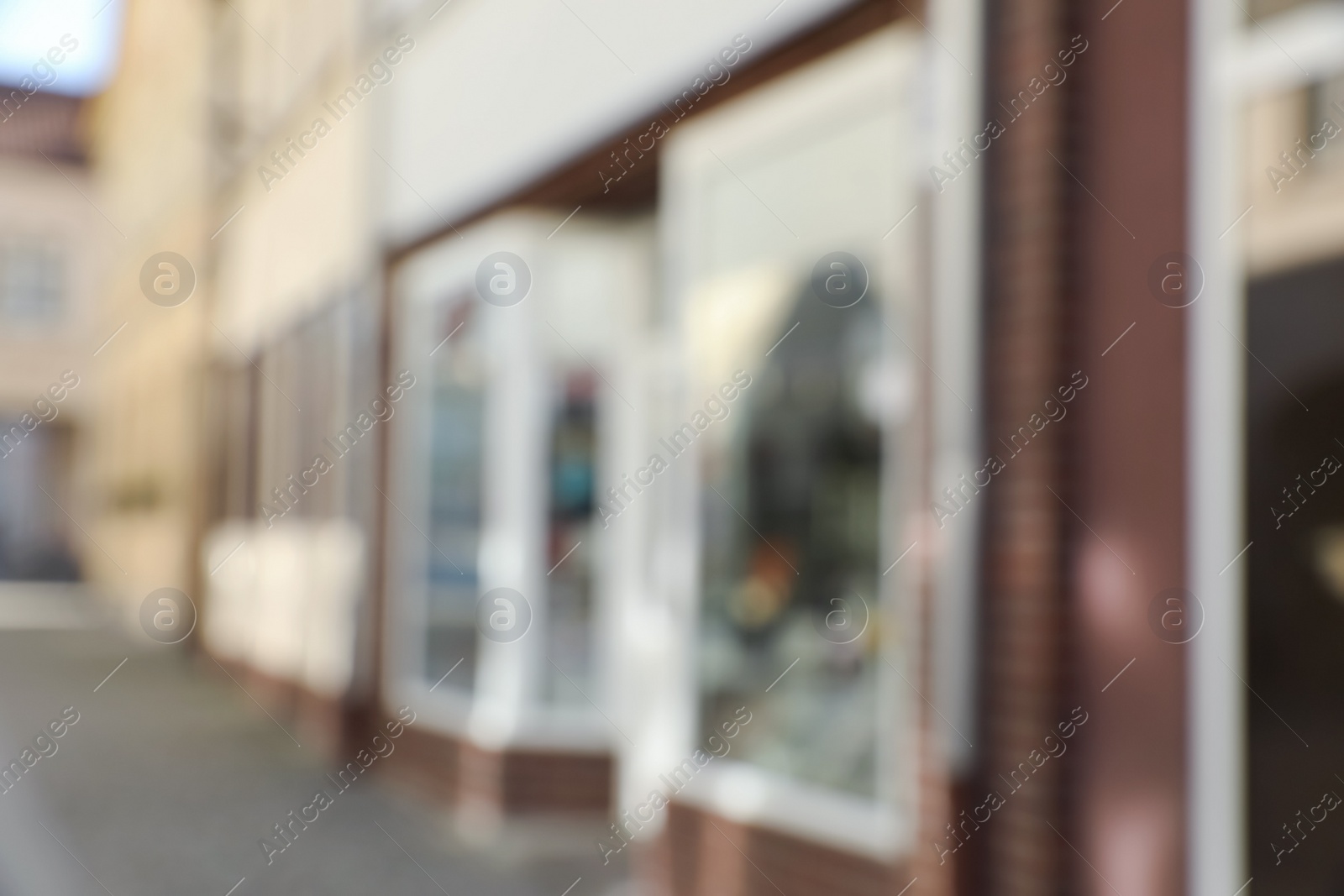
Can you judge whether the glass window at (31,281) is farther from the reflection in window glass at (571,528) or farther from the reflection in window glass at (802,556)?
the reflection in window glass at (802,556)

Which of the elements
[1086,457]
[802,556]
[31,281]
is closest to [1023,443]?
[1086,457]

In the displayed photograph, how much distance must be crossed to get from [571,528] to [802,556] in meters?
2.64

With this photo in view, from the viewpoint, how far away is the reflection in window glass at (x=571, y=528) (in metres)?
7.39

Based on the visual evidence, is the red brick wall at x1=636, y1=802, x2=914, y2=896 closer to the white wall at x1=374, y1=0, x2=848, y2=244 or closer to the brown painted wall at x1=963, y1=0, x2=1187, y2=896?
the brown painted wall at x1=963, y1=0, x2=1187, y2=896

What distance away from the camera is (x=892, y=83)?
4.50m

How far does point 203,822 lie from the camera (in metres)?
6.91

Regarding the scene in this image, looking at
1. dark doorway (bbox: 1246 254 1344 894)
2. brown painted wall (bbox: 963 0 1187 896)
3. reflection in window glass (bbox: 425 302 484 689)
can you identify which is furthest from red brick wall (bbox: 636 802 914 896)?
reflection in window glass (bbox: 425 302 484 689)

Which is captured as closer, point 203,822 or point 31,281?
point 203,822

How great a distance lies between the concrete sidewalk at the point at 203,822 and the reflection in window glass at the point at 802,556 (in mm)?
1291

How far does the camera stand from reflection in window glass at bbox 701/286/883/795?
467cm

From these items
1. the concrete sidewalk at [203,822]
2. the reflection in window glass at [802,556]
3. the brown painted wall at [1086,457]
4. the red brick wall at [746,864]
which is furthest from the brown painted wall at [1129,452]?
the concrete sidewalk at [203,822]

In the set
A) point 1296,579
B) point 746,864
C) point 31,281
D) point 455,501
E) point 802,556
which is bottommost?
point 31,281

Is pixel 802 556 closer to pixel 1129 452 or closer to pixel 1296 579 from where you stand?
pixel 1129 452

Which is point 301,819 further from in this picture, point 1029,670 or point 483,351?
point 1029,670
